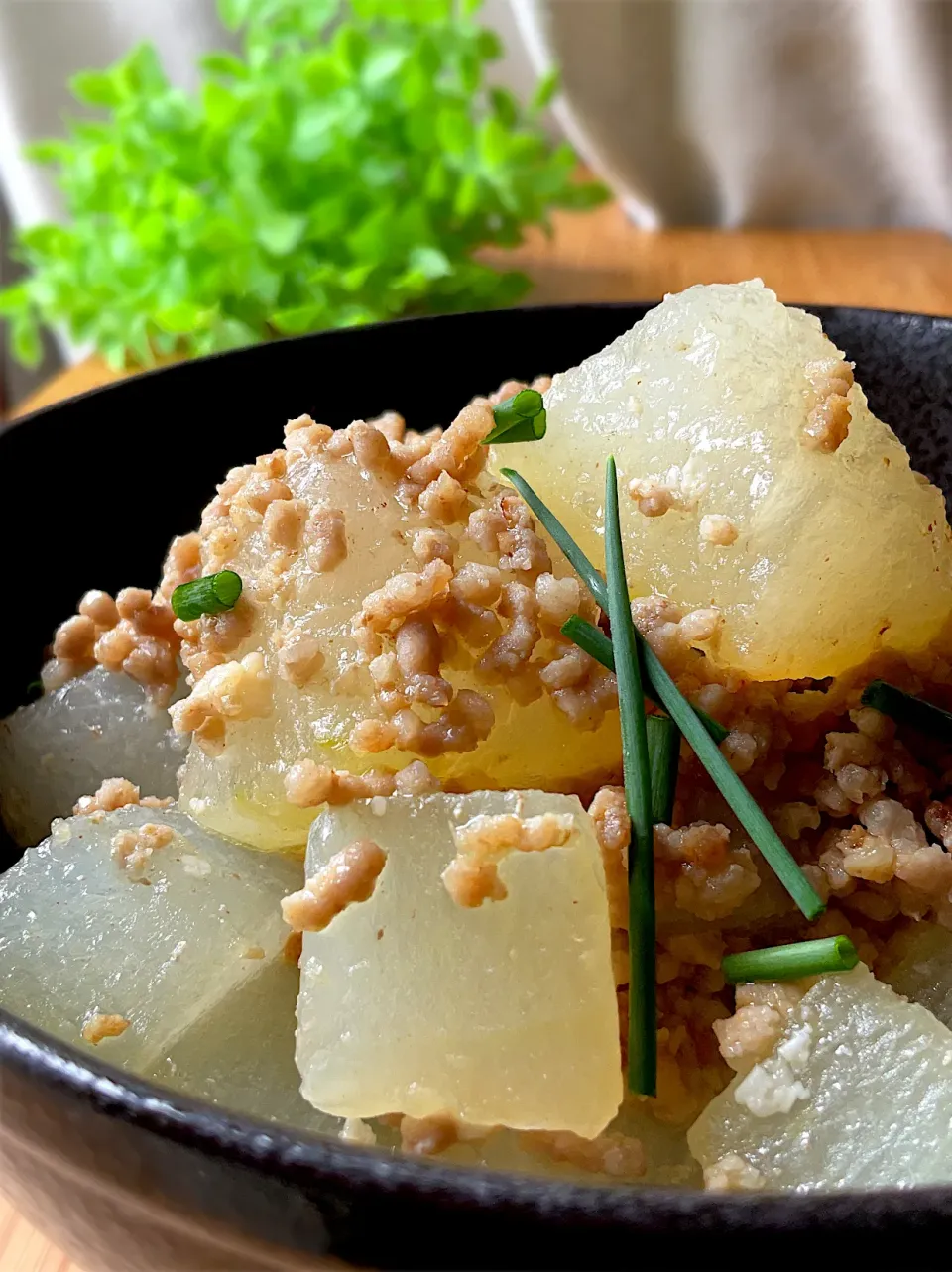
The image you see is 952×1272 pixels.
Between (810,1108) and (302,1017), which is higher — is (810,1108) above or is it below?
below

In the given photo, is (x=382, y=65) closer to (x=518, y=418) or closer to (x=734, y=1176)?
(x=518, y=418)

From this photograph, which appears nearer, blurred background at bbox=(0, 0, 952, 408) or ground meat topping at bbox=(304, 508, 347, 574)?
ground meat topping at bbox=(304, 508, 347, 574)

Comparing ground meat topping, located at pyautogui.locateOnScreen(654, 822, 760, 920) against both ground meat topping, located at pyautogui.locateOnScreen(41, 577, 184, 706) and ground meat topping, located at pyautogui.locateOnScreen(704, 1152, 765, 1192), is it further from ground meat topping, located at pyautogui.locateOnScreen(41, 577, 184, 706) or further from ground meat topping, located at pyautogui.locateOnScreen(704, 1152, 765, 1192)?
ground meat topping, located at pyautogui.locateOnScreen(41, 577, 184, 706)

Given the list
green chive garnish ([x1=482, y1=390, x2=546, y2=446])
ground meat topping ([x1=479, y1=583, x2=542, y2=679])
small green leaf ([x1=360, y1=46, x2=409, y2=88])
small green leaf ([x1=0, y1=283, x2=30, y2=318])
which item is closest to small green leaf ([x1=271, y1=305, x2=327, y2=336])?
small green leaf ([x1=360, y1=46, x2=409, y2=88])

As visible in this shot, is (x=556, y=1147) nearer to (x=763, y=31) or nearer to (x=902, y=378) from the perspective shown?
(x=902, y=378)

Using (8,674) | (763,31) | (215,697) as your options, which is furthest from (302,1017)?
(763,31)

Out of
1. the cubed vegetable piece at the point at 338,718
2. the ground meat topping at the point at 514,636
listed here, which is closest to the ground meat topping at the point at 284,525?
the cubed vegetable piece at the point at 338,718
